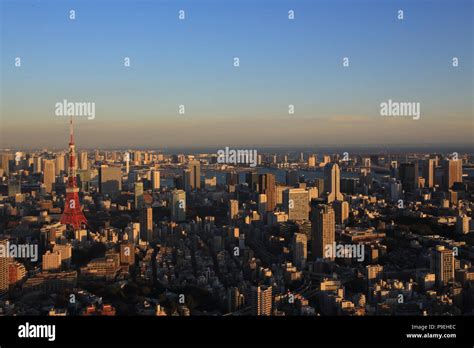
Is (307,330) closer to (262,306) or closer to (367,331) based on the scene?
(367,331)

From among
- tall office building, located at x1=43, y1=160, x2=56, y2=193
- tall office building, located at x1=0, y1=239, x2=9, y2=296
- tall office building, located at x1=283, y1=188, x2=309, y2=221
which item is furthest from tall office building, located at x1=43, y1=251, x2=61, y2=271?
tall office building, located at x1=283, y1=188, x2=309, y2=221

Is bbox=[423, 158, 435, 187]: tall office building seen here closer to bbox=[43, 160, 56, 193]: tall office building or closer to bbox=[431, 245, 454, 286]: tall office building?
bbox=[431, 245, 454, 286]: tall office building

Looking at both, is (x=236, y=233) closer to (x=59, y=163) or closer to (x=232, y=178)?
(x=232, y=178)

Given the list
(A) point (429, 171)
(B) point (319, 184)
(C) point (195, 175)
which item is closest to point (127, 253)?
(C) point (195, 175)

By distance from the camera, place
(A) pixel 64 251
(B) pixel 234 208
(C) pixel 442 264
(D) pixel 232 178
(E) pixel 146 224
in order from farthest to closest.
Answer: (D) pixel 232 178
(B) pixel 234 208
(E) pixel 146 224
(A) pixel 64 251
(C) pixel 442 264

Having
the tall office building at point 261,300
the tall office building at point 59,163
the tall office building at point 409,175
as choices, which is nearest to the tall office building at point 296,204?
the tall office building at point 409,175

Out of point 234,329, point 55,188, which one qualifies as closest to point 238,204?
point 55,188

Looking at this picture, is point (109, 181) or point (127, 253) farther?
point (109, 181)

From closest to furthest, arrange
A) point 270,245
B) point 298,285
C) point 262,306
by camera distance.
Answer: point 262,306 < point 298,285 < point 270,245
